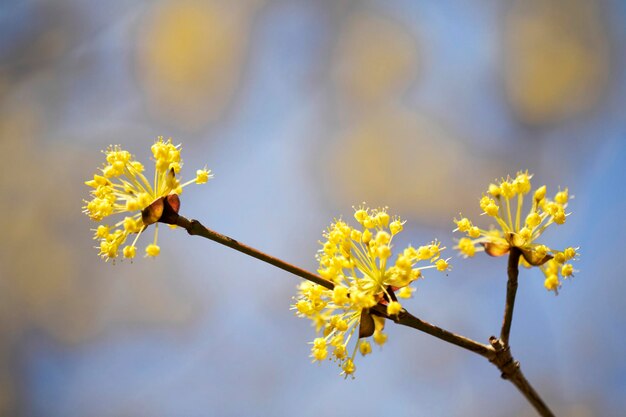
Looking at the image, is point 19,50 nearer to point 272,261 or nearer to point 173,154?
point 173,154

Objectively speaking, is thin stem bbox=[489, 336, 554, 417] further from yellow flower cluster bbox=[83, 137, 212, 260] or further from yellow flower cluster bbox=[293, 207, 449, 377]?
yellow flower cluster bbox=[83, 137, 212, 260]

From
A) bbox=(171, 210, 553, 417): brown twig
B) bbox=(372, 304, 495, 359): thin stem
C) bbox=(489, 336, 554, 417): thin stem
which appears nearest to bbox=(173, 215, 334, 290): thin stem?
bbox=(171, 210, 553, 417): brown twig

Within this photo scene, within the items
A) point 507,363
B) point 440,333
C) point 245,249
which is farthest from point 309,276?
point 507,363

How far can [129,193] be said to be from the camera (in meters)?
1.28

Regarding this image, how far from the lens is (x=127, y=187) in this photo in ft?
4.12

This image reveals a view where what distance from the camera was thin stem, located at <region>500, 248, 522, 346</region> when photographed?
117 centimetres

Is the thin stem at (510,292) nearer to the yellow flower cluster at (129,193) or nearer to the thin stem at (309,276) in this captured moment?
the thin stem at (309,276)

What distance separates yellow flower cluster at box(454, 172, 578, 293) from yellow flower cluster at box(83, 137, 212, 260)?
578mm

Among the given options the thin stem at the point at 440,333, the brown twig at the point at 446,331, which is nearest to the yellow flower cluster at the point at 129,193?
the brown twig at the point at 446,331

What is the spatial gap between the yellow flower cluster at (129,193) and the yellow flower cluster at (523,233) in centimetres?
58

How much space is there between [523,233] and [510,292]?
123 millimetres

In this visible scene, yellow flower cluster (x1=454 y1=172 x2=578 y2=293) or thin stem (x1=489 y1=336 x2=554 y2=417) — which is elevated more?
yellow flower cluster (x1=454 y1=172 x2=578 y2=293)

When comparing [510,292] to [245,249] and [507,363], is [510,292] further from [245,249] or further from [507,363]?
[245,249]

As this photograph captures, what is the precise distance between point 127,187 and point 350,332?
54cm
